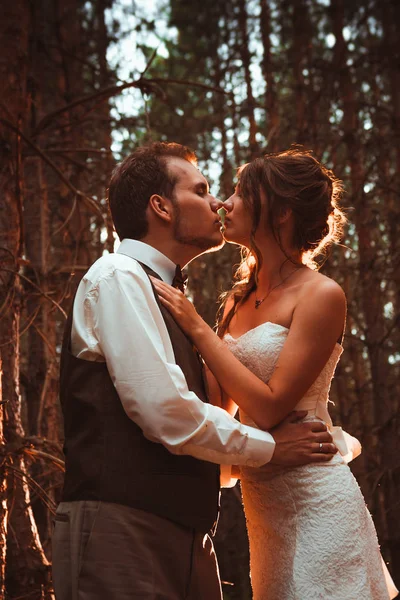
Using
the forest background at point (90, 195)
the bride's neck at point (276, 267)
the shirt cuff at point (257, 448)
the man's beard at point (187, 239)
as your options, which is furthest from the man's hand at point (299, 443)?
the forest background at point (90, 195)

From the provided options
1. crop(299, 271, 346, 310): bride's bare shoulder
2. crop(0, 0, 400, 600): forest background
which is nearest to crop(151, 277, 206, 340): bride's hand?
crop(299, 271, 346, 310): bride's bare shoulder

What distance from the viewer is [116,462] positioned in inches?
91.3

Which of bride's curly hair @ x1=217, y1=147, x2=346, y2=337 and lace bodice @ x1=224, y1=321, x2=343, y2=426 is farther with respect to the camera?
bride's curly hair @ x1=217, y1=147, x2=346, y2=337

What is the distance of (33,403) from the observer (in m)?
5.27

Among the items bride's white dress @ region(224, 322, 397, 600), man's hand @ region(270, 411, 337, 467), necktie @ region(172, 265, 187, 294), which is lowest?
bride's white dress @ region(224, 322, 397, 600)

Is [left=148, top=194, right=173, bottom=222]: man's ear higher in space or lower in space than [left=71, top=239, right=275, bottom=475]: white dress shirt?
higher

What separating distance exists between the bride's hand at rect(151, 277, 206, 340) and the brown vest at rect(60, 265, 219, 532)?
359 mm

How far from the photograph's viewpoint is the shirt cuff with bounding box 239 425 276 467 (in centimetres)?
251

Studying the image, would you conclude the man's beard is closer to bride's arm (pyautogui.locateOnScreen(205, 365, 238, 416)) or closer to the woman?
the woman

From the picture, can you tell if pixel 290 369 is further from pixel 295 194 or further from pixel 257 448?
pixel 295 194

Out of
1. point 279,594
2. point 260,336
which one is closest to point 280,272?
point 260,336

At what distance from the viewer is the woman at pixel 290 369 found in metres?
2.73

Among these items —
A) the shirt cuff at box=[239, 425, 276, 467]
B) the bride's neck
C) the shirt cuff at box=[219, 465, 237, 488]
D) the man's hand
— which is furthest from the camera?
the bride's neck

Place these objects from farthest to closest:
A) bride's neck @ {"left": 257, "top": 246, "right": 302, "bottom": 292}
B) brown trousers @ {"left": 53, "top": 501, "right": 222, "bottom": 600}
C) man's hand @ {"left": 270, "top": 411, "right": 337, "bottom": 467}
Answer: bride's neck @ {"left": 257, "top": 246, "right": 302, "bottom": 292}, man's hand @ {"left": 270, "top": 411, "right": 337, "bottom": 467}, brown trousers @ {"left": 53, "top": 501, "right": 222, "bottom": 600}
